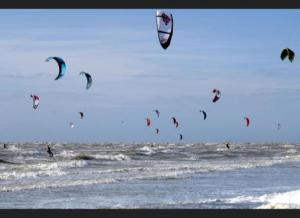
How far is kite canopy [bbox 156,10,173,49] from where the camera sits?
33.5 ft

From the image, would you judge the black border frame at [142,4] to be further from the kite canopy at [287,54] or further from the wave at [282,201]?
the wave at [282,201]

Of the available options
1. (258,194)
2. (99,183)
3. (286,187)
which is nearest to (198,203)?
(258,194)

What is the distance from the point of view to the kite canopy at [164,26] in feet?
33.5

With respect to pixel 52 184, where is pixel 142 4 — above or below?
above

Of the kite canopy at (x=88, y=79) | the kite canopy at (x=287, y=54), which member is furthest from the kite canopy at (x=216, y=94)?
the kite canopy at (x=287, y=54)

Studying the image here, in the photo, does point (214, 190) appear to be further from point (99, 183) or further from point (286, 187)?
point (99, 183)

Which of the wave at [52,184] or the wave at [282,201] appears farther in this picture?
the wave at [52,184]

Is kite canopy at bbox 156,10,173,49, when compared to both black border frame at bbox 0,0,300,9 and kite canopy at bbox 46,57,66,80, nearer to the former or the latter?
black border frame at bbox 0,0,300,9

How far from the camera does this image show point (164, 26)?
34.4ft

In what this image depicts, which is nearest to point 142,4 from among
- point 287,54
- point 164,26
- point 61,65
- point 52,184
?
point 164,26

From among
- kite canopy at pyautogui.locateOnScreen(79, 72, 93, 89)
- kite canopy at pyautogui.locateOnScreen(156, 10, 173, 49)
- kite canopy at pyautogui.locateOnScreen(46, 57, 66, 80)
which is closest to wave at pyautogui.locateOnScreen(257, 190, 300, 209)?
kite canopy at pyautogui.locateOnScreen(156, 10, 173, 49)

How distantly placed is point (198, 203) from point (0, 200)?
4.44m

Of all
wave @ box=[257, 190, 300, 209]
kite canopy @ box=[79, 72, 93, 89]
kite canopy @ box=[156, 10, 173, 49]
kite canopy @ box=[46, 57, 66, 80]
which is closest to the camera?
kite canopy @ box=[156, 10, 173, 49]

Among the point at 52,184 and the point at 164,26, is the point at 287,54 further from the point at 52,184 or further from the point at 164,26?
the point at 52,184
